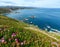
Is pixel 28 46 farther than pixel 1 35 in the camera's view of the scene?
No

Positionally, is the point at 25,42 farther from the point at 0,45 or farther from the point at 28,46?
the point at 0,45

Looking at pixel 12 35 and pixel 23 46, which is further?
pixel 12 35

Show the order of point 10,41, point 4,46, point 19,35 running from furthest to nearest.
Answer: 1. point 19,35
2. point 10,41
3. point 4,46

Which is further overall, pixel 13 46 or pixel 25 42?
pixel 25 42

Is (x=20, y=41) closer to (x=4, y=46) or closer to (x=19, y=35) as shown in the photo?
(x=19, y=35)

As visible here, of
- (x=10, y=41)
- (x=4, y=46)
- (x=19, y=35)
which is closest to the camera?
(x=4, y=46)

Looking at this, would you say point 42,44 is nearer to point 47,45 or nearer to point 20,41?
point 47,45

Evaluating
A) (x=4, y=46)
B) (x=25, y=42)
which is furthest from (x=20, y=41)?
(x=4, y=46)

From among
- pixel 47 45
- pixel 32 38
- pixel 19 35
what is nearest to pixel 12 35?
pixel 19 35

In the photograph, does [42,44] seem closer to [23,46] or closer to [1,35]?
[23,46]
